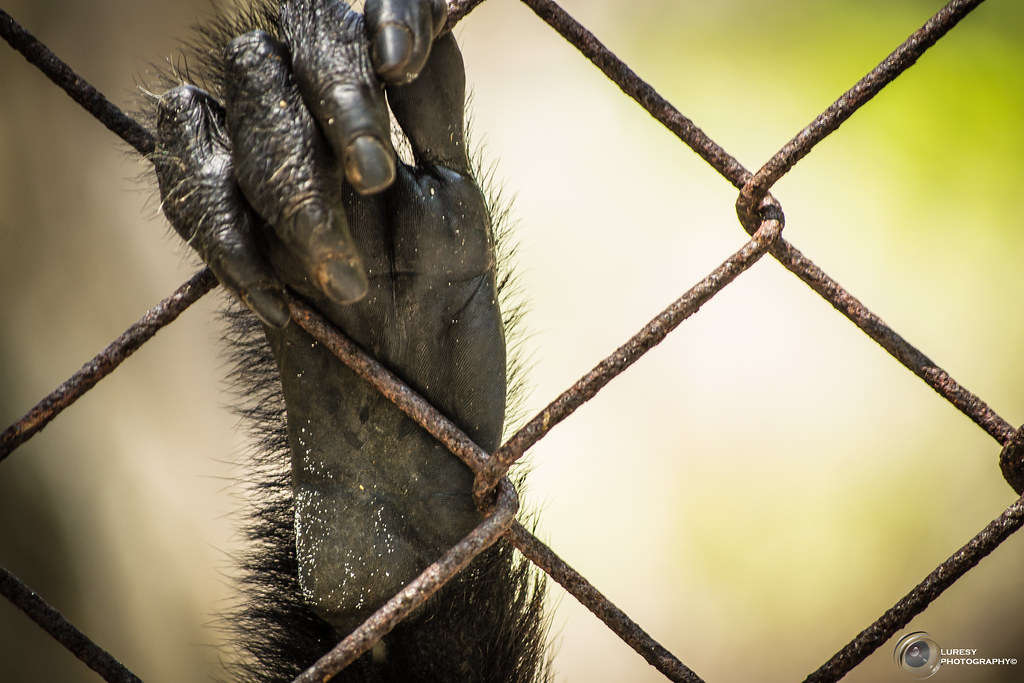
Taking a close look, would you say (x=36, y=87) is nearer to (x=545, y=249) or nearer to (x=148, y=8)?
(x=148, y=8)

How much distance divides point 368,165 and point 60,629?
0.34 metres

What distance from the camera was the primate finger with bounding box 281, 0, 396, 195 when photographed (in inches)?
16.5

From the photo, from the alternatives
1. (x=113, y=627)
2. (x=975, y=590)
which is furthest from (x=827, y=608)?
(x=113, y=627)

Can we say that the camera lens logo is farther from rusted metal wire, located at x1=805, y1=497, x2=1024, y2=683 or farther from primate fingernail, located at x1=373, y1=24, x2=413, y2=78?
primate fingernail, located at x1=373, y1=24, x2=413, y2=78

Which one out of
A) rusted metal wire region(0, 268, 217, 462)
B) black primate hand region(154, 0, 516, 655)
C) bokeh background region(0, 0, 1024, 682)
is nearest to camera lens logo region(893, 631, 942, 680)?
black primate hand region(154, 0, 516, 655)

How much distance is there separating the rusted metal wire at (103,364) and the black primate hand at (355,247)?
→ 0.03 m

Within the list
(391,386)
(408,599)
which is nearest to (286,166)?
(391,386)

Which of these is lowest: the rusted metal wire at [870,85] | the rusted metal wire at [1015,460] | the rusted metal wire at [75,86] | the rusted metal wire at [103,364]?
the rusted metal wire at [103,364]

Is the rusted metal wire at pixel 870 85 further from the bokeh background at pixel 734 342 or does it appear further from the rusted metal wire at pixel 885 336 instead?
the bokeh background at pixel 734 342

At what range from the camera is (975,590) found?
1433 mm

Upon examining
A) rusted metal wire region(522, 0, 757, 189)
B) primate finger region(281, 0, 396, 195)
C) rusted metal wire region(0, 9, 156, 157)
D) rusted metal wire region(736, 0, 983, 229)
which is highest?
rusted metal wire region(736, 0, 983, 229)

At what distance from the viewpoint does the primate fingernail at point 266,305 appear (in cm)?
47

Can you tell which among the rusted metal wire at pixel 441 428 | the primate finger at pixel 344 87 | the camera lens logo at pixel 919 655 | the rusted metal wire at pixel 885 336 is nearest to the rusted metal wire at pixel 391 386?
the rusted metal wire at pixel 441 428

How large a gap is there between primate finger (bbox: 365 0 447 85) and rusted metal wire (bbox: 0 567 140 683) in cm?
36
